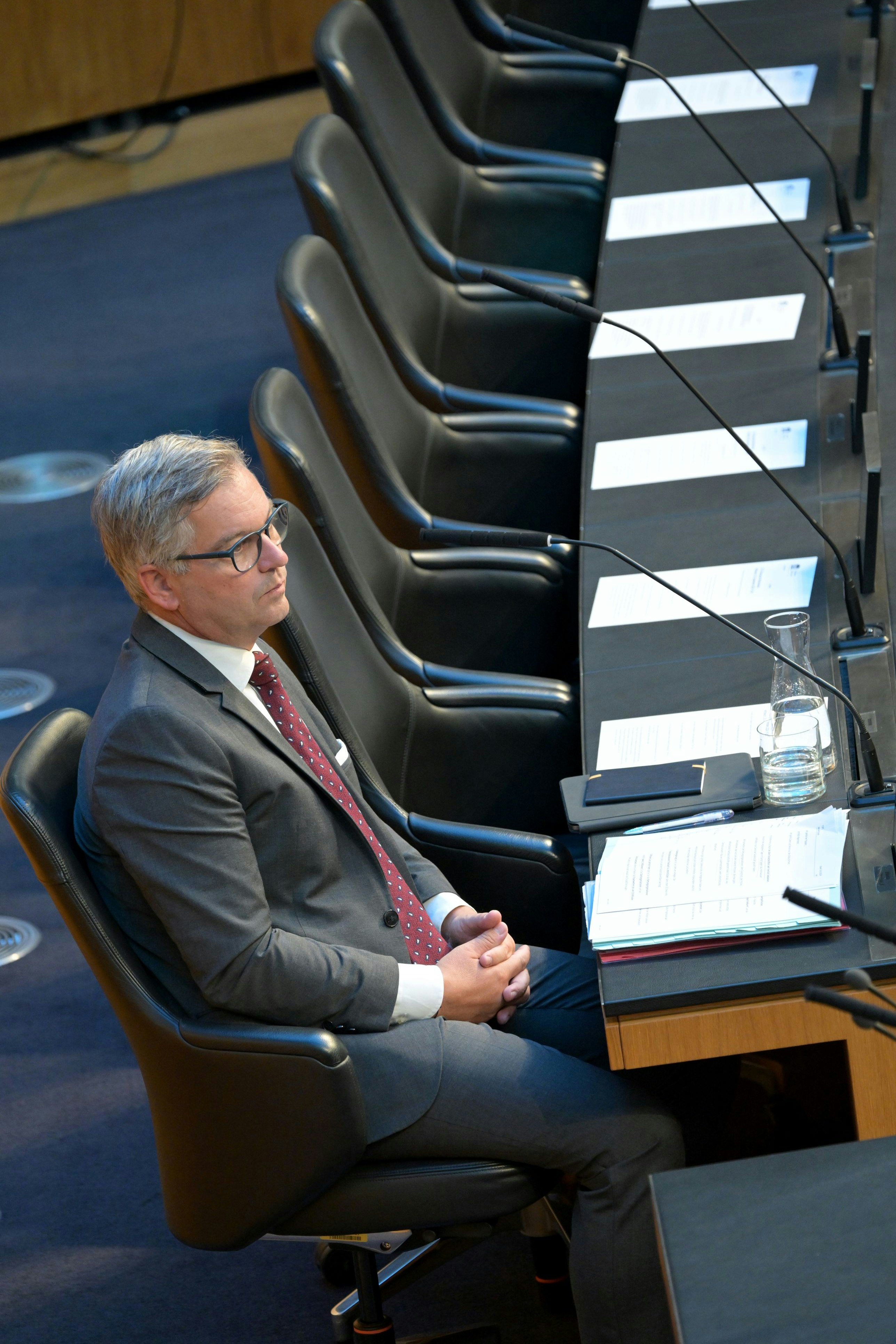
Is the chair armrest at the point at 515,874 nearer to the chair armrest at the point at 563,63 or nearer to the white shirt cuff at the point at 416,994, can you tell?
the white shirt cuff at the point at 416,994

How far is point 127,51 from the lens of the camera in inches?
330

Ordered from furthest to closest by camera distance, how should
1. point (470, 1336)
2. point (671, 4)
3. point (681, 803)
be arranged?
point (671, 4) < point (470, 1336) < point (681, 803)

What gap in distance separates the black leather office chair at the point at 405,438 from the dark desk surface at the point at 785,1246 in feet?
6.08

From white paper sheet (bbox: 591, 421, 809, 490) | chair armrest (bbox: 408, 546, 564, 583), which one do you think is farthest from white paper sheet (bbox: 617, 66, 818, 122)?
chair armrest (bbox: 408, 546, 564, 583)

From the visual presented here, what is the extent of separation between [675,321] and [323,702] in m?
1.38

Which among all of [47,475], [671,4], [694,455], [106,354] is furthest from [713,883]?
[106,354]

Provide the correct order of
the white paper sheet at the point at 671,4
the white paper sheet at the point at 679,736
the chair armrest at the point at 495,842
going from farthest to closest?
the white paper sheet at the point at 671,4 < the chair armrest at the point at 495,842 < the white paper sheet at the point at 679,736

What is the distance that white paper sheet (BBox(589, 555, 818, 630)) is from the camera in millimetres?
2500

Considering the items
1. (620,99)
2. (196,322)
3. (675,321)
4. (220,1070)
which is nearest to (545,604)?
(675,321)

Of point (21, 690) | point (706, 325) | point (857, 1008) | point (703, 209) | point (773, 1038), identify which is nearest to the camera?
point (857, 1008)

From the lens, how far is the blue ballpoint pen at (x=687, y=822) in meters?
2.06

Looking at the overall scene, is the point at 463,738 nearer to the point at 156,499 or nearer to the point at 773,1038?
the point at 156,499

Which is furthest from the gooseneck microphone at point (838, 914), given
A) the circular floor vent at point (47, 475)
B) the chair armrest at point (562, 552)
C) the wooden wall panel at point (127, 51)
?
the wooden wall panel at point (127, 51)

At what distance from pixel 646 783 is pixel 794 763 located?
20 centimetres
